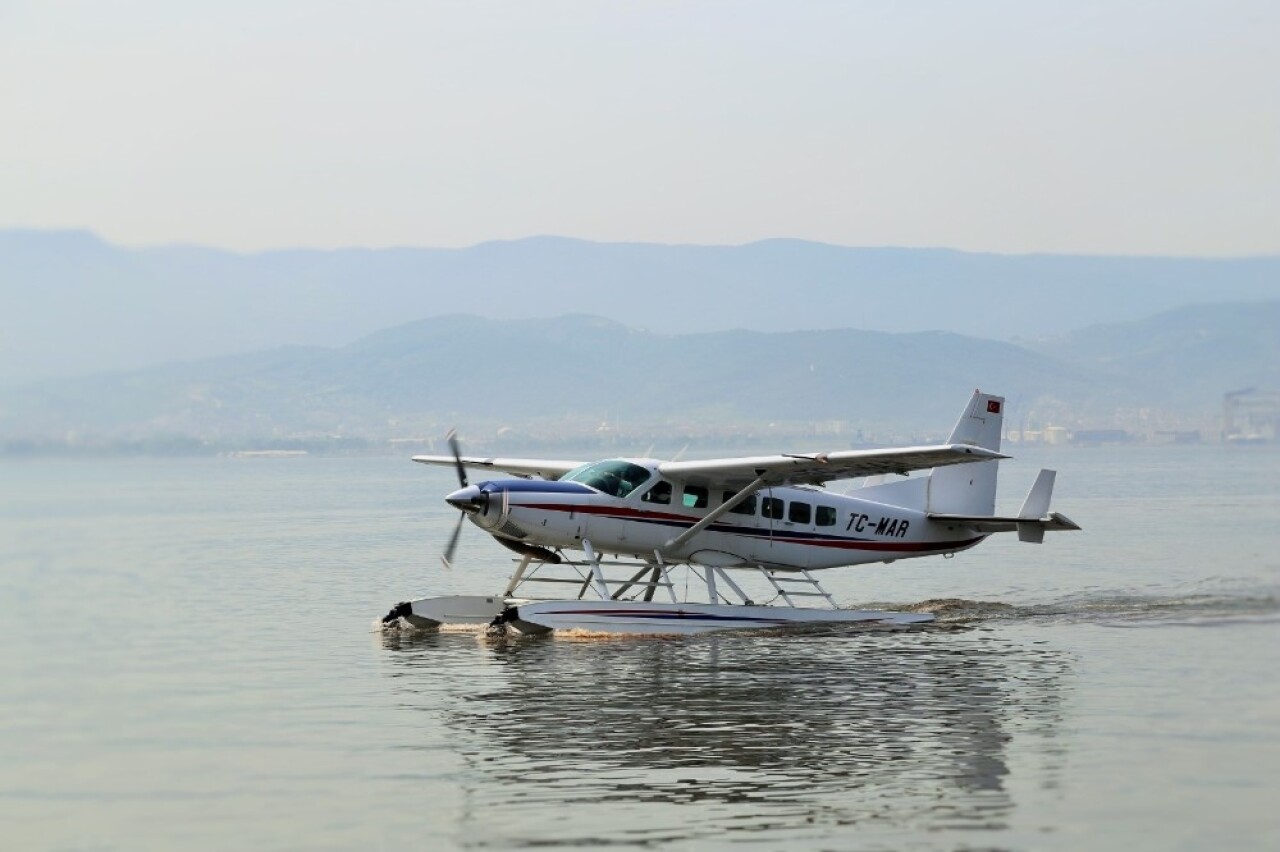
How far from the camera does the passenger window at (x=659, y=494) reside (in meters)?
24.2

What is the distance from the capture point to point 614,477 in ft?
79.4

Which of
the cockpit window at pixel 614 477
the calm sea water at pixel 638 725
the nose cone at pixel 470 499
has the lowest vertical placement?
the calm sea water at pixel 638 725

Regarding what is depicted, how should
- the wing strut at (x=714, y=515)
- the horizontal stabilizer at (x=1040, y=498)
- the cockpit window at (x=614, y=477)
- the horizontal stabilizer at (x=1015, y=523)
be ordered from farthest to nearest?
the horizontal stabilizer at (x=1040, y=498) < the horizontal stabilizer at (x=1015, y=523) < the cockpit window at (x=614, y=477) < the wing strut at (x=714, y=515)

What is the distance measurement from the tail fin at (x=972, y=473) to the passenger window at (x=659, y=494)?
4.69 m

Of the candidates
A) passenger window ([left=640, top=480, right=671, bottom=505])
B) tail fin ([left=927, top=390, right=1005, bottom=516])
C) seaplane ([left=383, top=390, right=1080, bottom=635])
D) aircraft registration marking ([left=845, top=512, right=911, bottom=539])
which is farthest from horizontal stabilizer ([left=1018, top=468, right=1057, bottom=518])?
passenger window ([left=640, top=480, right=671, bottom=505])

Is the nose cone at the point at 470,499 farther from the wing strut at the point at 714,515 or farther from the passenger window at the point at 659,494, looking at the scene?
the wing strut at the point at 714,515

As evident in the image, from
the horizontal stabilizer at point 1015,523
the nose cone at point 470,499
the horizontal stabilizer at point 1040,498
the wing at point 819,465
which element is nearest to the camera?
the wing at point 819,465

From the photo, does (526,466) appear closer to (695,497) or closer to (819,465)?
(695,497)

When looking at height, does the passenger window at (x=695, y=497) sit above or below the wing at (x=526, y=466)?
below

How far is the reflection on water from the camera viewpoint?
39.8 feet

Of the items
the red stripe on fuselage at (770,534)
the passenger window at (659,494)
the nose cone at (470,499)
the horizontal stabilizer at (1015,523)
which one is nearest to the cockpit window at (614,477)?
the passenger window at (659,494)

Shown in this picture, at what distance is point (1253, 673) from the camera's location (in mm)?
18422

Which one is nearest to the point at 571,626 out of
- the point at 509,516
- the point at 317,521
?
the point at 509,516

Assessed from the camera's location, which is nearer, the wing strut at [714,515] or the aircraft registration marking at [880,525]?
the wing strut at [714,515]
